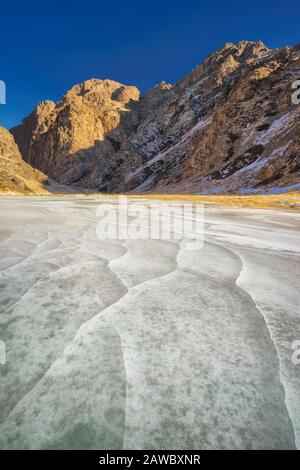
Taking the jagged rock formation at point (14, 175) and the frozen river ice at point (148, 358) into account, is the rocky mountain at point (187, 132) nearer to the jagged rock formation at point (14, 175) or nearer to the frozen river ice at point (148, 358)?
the jagged rock formation at point (14, 175)

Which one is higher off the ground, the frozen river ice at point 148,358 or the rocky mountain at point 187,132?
the rocky mountain at point 187,132

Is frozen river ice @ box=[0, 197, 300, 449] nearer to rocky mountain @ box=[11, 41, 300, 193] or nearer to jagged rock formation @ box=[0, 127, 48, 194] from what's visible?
rocky mountain @ box=[11, 41, 300, 193]

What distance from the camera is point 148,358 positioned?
1.89m

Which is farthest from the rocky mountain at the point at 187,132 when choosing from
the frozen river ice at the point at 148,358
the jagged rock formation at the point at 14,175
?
the frozen river ice at the point at 148,358

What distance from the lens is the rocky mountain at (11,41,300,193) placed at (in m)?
64.8

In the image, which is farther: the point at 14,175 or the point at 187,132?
the point at 187,132

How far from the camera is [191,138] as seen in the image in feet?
319

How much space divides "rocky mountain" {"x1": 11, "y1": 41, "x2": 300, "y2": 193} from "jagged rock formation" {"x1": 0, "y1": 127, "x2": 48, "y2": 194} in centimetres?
3142

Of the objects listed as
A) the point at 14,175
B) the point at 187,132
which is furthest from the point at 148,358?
the point at 187,132

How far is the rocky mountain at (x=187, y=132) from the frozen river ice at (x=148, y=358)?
50979mm

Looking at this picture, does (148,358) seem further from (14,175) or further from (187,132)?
(187,132)

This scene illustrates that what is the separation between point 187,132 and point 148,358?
114842 millimetres

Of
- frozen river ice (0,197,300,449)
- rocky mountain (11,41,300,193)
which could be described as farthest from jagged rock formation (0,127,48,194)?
frozen river ice (0,197,300,449)

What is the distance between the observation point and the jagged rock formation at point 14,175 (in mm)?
61944
